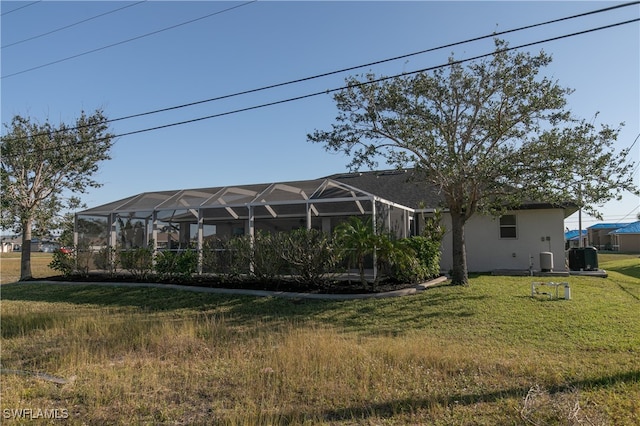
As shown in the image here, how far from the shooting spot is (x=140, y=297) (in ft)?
43.3

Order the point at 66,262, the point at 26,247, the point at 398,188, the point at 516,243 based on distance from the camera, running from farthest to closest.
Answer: the point at 398,188 < the point at 26,247 < the point at 516,243 < the point at 66,262

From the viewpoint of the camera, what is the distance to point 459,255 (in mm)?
13266

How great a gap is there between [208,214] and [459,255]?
428 inches

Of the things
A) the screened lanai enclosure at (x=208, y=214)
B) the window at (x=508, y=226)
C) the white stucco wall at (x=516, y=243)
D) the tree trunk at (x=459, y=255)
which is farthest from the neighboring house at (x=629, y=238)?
the tree trunk at (x=459, y=255)

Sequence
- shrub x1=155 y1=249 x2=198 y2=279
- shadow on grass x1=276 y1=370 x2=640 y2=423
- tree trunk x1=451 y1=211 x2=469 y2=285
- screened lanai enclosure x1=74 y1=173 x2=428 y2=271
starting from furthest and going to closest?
screened lanai enclosure x1=74 y1=173 x2=428 y2=271, shrub x1=155 y1=249 x2=198 y2=279, tree trunk x1=451 y1=211 x2=469 y2=285, shadow on grass x1=276 y1=370 x2=640 y2=423

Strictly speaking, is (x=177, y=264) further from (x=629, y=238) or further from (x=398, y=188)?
(x=629, y=238)

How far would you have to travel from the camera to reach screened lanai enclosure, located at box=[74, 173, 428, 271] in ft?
50.6

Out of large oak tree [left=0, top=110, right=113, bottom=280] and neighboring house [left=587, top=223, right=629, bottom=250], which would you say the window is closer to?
large oak tree [left=0, top=110, right=113, bottom=280]

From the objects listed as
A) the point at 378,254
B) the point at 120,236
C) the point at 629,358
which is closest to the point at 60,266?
the point at 120,236

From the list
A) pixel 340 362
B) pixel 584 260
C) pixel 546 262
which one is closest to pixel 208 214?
pixel 546 262

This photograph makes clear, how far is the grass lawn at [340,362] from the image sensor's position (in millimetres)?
4605

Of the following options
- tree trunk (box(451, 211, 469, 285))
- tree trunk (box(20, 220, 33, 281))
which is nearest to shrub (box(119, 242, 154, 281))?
tree trunk (box(20, 220, 33, 281))

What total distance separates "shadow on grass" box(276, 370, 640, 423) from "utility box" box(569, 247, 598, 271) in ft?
45.5

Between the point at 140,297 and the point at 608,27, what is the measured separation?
13.1m
